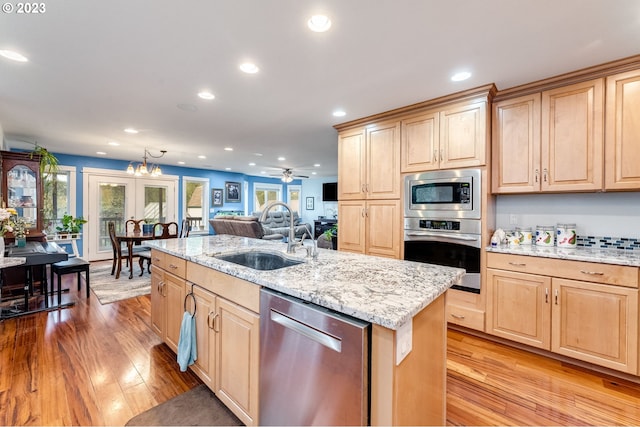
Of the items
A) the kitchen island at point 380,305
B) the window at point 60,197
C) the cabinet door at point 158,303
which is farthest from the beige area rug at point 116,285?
the kitchen island at point 380,305

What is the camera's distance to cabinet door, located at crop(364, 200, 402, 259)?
3.10 meters

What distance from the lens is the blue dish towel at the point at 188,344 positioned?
1830 millimetres

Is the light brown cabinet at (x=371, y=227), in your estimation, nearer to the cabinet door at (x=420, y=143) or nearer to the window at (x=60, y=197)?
the cabinet door at (x=420, y=143)

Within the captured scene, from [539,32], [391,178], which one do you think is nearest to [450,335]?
[391,178]

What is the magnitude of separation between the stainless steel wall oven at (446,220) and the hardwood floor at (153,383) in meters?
0.71

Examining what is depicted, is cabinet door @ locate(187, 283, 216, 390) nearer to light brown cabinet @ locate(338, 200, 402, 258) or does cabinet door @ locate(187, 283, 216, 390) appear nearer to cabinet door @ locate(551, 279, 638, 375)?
light brown cabinet @ locate(338, 200, 402, 258)

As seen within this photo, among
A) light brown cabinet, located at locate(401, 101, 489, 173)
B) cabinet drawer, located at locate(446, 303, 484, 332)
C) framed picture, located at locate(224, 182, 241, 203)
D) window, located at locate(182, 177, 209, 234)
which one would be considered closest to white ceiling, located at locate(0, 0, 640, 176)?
light brown cabinet, located at locate(401, 101, 489, 173)

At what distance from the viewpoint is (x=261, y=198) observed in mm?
9945

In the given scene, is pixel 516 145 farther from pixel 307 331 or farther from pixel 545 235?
pixel 307 331

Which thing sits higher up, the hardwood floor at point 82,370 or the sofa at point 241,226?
the sofa at point 241,226

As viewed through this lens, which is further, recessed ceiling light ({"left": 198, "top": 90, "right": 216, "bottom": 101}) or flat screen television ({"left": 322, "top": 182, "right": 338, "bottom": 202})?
flat screen television ({"left": 322, "top": 182, "right": 338, "bottom": 202})

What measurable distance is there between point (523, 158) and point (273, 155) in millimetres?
4421

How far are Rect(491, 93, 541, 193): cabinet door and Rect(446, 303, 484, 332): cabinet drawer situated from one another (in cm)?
117

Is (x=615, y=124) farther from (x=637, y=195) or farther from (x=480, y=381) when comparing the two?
(x=480, y=381)
